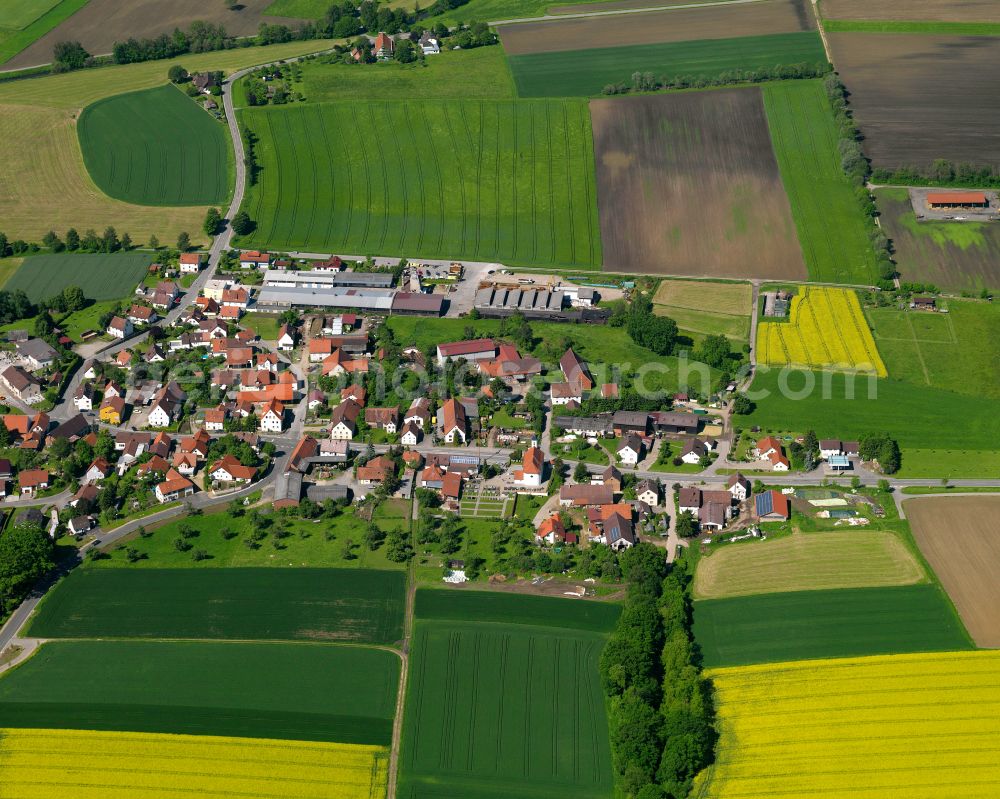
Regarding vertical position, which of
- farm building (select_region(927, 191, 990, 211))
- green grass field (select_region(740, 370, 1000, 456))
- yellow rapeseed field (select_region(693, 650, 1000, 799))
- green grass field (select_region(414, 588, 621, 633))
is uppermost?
farm building (select_region(927, 191, 990, 211))

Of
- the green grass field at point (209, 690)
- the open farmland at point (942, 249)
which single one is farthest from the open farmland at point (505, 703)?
the open farmland at point (942, 249)

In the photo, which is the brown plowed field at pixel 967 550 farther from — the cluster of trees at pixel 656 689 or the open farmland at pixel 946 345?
the cluster of trees at pixel 656 689

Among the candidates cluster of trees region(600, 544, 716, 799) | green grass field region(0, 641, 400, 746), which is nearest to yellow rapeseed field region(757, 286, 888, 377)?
cluster of trees region(600, 544, 716, 799)

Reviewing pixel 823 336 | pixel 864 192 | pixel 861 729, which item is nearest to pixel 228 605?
pixel 861 729

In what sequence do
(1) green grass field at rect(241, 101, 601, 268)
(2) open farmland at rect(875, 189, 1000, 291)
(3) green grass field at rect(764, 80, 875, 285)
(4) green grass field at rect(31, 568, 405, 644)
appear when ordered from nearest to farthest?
1. (4) green grass field at rect(31, 568, 405, 644)
2. (2) open farmland at rect(875, 189, 1000, 291)
3. (3) green grass field at rect(764, 80, 875, 285)
4. (1) green grass field at rect(241, 101, 601, 268)

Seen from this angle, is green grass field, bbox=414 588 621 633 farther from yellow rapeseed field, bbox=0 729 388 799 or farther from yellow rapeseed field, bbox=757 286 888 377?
yellow rapeseed field, bbox=757 286 888 377

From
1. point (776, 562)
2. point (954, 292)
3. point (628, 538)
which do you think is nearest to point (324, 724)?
point (628, 538)
